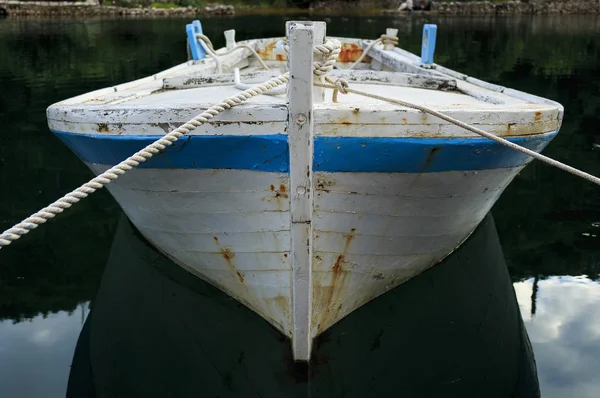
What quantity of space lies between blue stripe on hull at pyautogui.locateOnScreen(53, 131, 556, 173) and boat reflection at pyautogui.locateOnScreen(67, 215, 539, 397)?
1275mm

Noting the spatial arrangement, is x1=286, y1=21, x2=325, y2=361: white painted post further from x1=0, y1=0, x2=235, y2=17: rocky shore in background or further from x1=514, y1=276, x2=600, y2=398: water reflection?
x1=0, y1=0, x2=235, y2=17: rocky shore in background

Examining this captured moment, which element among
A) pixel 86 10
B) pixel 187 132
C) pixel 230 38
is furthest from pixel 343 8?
pixel 187 132

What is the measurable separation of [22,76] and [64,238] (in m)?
10.4

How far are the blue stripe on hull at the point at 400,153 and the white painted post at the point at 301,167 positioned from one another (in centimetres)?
15

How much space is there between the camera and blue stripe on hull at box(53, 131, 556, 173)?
3172 millimetres

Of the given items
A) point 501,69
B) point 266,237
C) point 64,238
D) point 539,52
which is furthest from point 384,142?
point 539,52

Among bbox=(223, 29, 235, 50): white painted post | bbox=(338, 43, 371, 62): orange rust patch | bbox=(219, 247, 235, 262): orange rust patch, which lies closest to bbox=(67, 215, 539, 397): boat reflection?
bbox=(219, 247, 235, 262): orange rust patch

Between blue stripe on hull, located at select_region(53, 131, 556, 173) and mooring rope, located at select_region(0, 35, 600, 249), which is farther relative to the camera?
blue stripe on hull, located at select_region(53, 131, 556, 173)

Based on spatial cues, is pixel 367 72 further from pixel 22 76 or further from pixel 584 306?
pixel 22 76

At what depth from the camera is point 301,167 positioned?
122 inches

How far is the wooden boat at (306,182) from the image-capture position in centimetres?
313

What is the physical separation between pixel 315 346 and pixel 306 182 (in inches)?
50.4

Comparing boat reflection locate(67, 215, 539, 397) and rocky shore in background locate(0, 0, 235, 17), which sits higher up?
rocky shore in background locate(0, 0, 235, 17)

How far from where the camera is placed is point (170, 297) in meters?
4.61
